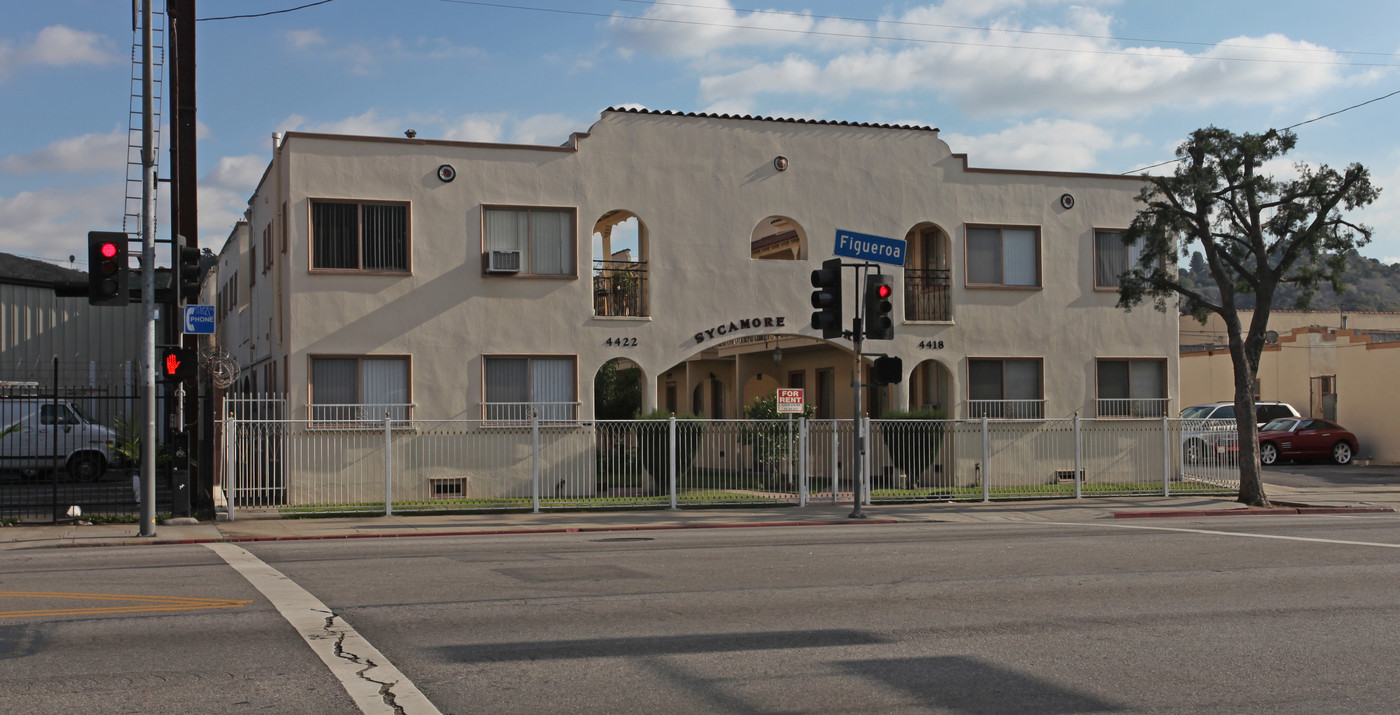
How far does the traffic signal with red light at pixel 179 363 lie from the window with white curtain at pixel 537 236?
23.2ft

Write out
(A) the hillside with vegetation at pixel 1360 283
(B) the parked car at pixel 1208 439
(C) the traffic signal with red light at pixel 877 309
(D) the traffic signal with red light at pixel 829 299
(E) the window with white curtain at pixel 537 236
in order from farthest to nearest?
(A) the hillside with vegetation at pixel 1360 283 < (B) the parked car at pixel 1208 439 < (E) the window with white curtain at pixel 537 236 < (C) the traffic signal with red light at pixel 877 309 < (D) the traffic signal with red light at pixel 829 299

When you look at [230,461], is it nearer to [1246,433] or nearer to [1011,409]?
[1011,409]

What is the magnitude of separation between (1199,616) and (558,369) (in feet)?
52.1

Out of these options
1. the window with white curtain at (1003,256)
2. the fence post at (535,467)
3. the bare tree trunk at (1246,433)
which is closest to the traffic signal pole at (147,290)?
the fence post at (535,467)

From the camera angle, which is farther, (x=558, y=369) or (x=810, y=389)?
(x=810, y=389)

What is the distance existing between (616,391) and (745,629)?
68.8ft

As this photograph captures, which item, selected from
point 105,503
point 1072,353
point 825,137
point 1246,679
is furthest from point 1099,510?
point 105,503

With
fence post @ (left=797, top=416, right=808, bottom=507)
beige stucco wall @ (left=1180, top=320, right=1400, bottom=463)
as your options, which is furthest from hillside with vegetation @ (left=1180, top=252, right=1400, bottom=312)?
fence post @ (left=797, top=416, right=808, bottom=507)

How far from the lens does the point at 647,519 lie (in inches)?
802

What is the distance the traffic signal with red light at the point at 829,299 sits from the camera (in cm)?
1884

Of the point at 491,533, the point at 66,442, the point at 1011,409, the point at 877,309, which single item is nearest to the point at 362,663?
the point at 491,533

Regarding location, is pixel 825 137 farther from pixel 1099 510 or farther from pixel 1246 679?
pixel 1246 679

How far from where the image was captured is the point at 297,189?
22375 millimetres

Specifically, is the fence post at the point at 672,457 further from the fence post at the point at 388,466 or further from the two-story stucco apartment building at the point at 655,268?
the fence post at the point at 388,466
